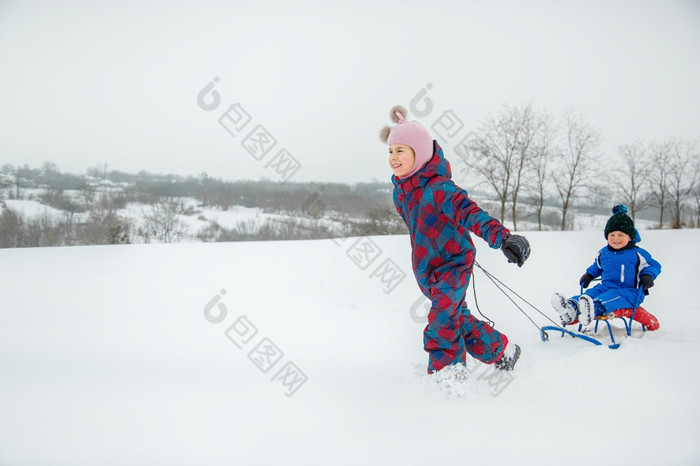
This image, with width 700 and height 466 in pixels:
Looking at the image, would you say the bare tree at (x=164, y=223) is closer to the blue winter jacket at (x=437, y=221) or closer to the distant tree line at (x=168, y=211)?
the distant tree line at (x=168, y=211)

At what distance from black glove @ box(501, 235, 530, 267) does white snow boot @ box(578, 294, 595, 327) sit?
4.33ft

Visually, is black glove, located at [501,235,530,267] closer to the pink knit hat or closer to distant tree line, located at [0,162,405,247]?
the pink knit hat

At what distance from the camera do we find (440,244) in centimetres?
217

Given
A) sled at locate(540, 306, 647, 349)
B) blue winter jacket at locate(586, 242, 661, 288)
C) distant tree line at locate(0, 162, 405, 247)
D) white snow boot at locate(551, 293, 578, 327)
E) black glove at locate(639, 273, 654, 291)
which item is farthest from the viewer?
distant tree line at locate(0, 162, 405, 247)

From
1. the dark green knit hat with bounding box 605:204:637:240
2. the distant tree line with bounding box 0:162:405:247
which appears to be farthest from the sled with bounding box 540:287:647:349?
the distant tree line with bounding box 0:162:405:247

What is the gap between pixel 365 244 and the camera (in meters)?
7.55

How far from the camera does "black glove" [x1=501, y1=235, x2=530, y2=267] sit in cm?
186

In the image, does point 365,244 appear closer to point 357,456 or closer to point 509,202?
point 357,456

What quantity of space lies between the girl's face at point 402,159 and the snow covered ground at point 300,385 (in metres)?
1.27

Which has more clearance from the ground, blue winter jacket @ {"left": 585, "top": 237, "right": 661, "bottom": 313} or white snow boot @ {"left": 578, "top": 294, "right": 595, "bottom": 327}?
blue winter jacket @ {"left": 585, "top": 237, "right": 661, "bottom": 313}

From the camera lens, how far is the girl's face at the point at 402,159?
2.26 m

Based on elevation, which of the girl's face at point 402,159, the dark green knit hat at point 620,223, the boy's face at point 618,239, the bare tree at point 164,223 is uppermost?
the girl's face at point 402,159

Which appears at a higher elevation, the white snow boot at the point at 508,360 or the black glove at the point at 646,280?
the black glove at the point at 646,280

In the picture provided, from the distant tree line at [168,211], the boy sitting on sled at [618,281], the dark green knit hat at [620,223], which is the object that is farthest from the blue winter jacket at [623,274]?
the distant tree line at [168,211]
